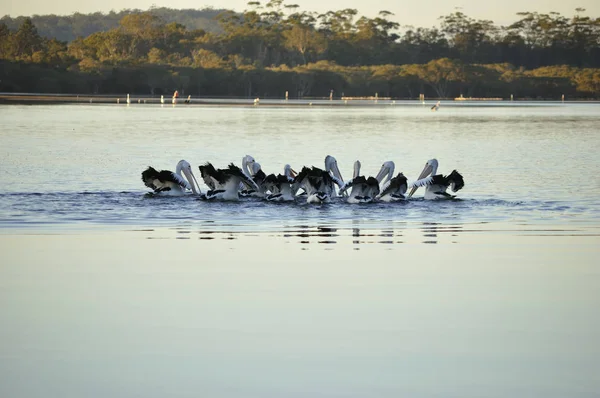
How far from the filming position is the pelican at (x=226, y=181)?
1516cm

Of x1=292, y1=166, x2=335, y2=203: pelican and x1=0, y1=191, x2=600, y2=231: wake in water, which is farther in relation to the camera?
x1=292, y1=166, x2=335, y2=203: pelican

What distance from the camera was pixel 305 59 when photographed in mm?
173875

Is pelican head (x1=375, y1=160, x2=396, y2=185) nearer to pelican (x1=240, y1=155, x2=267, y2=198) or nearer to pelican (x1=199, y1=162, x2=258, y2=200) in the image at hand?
pelican (x1=240, y1=155, x2=267, y2=198)

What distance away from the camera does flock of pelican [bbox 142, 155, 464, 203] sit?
14836 mm

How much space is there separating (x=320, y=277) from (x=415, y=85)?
492 ft

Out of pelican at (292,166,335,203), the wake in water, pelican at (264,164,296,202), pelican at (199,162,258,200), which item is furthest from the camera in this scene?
pelican at (199,162,258,200)

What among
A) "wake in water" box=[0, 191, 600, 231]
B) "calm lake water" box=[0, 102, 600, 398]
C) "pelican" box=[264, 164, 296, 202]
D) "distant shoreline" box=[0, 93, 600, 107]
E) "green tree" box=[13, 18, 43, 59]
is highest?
"green tree" box=[13, 18, 43, 59]

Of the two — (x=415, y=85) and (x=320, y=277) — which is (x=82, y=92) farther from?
(x=320, y=277)

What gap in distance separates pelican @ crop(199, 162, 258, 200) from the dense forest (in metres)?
115

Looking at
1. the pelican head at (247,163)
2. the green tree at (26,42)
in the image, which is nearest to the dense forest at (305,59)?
the green tree at (26,42)

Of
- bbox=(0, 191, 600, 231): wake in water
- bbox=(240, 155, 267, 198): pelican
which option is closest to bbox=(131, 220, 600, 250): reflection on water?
bbox=(0, 191, 600, 231): wake in water

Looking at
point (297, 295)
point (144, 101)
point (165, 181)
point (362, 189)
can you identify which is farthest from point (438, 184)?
point (144, 101)

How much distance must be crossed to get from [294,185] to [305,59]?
160092mm

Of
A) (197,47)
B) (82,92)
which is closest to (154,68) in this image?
(82,92)
